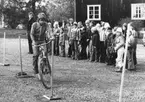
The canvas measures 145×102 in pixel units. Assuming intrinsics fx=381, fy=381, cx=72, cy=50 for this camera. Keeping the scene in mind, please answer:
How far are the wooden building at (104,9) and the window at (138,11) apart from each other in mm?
361

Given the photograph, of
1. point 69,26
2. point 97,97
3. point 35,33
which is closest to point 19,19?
point 69,26

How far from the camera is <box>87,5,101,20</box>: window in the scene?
34.5 m

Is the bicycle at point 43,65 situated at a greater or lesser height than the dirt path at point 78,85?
greater

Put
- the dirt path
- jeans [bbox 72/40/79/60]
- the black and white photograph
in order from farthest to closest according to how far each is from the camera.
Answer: jeans [bbox 72/40/79/60] → the black and white photograph → the dirt path

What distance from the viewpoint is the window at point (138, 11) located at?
34281mm

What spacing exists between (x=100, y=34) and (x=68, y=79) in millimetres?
5723

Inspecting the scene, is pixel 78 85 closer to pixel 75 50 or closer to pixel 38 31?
pixel 38 31

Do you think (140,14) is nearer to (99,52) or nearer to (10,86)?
(99,52)

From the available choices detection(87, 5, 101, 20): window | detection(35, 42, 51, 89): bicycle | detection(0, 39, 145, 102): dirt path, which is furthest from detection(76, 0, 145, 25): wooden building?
detection(35, 42, 51, 89): bicycle

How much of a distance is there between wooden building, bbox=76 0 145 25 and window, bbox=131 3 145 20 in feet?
1.19

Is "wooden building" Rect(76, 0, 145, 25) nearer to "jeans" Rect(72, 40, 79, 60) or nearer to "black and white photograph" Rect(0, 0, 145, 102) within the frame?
"black and white photograph" Rect(0, 0, 145, 102)

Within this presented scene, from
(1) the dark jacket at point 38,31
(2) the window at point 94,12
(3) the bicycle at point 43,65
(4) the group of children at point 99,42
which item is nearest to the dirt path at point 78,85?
(3) the bicycle at point 43,65

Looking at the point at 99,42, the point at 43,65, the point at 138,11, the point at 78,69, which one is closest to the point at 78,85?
the point at 43,65

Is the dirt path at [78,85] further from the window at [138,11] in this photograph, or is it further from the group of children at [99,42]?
the window at [138,11]
